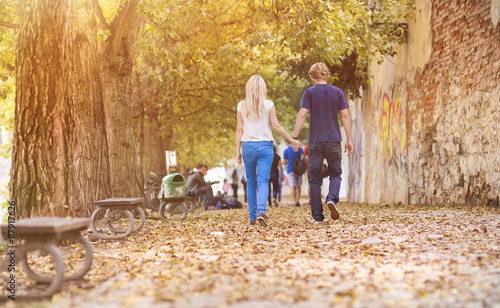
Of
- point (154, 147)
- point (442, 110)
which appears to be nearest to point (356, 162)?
point (154, 147)

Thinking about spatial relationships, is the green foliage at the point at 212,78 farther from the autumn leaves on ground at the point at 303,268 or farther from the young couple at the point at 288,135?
the autumn leaves on ground at the point at 303,268

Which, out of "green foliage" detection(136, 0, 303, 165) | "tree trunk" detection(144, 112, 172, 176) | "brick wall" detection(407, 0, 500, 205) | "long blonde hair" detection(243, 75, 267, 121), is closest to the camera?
"long blonde hair" detection(243, 75, 267, 121)

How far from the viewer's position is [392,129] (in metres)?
14.4

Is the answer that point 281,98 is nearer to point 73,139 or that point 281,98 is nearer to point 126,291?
point 73,139

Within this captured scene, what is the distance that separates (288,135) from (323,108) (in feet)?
1.92

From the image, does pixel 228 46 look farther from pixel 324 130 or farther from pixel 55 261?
pixel 55 261

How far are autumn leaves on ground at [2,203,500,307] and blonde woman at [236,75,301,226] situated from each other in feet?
1.84

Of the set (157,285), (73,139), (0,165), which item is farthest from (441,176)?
(0,165)

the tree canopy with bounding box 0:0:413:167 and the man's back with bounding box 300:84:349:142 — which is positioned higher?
the tree canopy with bounding box 0:0:413:167

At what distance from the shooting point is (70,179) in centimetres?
668

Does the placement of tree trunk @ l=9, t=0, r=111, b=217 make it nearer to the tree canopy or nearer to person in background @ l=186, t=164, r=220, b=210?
the tree canopy

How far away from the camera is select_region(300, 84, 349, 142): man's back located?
26.7 ft

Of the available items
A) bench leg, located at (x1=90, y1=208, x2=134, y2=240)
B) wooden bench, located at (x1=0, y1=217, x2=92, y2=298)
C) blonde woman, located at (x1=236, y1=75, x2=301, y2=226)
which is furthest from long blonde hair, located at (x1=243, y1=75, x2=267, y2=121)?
wooden bench, located at (x1=0, y1=217, x2=92, y2=298)

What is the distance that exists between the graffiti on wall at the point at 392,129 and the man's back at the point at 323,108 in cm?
558
